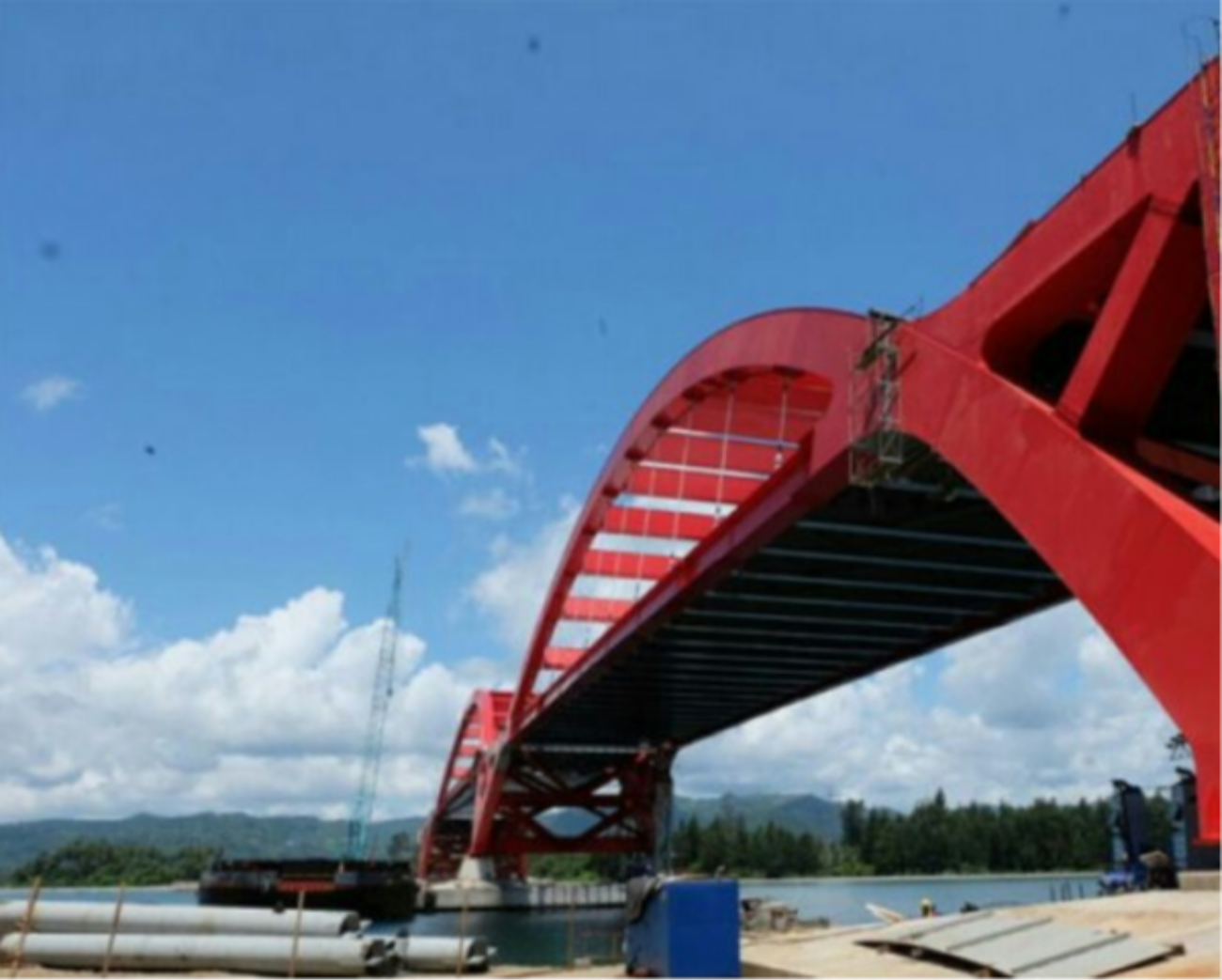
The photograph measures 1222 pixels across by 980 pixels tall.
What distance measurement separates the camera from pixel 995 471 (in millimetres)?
16531

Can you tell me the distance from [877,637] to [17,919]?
27.9 meters

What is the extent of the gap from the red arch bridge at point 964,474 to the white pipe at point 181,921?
12847 mm

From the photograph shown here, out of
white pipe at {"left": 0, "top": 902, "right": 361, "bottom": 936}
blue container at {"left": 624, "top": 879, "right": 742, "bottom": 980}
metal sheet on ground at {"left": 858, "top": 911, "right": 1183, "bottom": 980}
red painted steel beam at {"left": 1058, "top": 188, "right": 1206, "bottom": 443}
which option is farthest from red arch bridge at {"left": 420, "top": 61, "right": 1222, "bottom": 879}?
white pipe at {"left": 0, "top": 902, "right": 361, "bottom": 936}

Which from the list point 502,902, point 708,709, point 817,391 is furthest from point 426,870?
point 817,391

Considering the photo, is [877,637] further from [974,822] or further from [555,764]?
[974,822]

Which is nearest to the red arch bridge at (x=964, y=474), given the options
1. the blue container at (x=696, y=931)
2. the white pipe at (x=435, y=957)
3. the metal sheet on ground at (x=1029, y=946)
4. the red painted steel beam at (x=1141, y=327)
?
the red painted steel beam at (x=1141, y=327)

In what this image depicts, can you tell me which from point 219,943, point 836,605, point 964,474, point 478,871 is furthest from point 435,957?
point 478,871

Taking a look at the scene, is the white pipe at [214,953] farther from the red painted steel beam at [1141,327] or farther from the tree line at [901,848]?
the tree line at [901,848]

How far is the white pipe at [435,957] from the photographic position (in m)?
23.6

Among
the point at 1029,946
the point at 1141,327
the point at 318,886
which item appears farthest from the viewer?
the point at 318,886

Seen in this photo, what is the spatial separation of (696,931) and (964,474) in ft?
25.5

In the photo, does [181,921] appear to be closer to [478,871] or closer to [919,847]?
[478,871]

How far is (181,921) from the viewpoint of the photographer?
80.1 ft

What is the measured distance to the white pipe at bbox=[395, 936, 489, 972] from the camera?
23625mm
